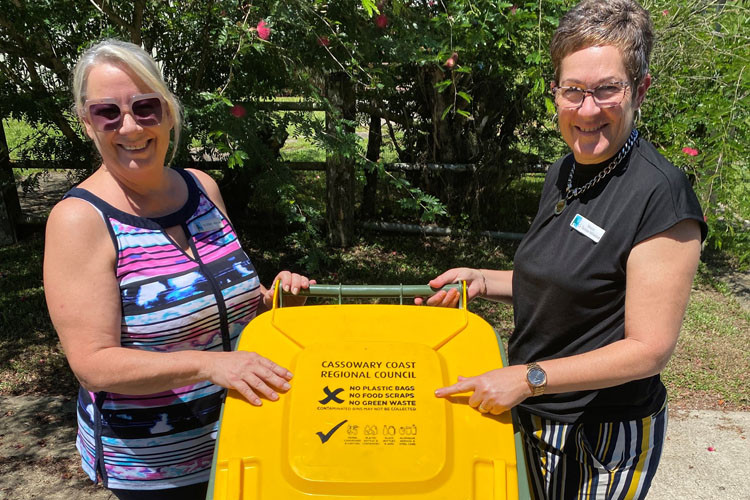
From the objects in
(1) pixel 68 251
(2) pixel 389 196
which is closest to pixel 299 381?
(1) pixel 68 251

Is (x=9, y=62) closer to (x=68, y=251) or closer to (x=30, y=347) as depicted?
(x=30, y=347)

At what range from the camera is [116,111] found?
1.51m

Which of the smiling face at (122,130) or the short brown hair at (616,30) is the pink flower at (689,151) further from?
the smiling face at (122,130)

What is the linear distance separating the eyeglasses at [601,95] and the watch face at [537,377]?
0.60m

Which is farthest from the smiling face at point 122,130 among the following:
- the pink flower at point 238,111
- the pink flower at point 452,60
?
the pink flower at point 452,60

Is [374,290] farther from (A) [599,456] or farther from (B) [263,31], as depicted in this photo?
(B) [263,31]

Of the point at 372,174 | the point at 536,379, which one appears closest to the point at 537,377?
the point at 536,379

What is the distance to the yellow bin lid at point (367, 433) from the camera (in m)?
1.25

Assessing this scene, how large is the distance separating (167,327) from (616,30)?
1.27 meters

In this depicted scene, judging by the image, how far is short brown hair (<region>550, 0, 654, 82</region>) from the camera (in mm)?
1283

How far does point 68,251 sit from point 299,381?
62 centimetres

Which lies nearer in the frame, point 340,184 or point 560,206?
point 560,206

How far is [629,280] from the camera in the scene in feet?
4.23

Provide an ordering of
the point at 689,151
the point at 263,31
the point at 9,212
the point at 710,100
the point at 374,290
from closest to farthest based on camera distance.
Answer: the point at 374,290, the point at 263,31, the point at 710,100, the point at 689,151, the point at 9,212
